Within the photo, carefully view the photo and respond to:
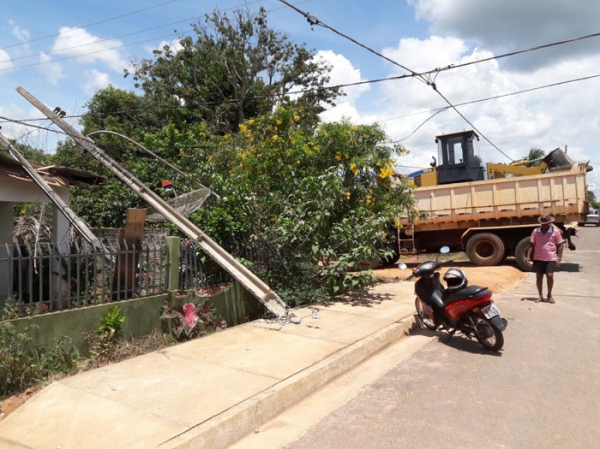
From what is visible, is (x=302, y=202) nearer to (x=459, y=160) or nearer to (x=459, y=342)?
(x=459, y=342)

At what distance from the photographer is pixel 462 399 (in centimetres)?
445

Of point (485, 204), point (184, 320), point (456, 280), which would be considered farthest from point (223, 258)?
point (485, 204)

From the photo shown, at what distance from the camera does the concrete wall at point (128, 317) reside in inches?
208

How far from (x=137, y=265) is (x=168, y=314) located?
81 cm

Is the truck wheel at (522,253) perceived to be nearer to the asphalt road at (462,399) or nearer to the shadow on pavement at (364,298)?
the shadow on pavement at (364,298)

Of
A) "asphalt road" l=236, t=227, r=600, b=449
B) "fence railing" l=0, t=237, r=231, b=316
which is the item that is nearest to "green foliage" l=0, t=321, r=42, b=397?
"fence railing" l=0, t=237, r=231, b=316

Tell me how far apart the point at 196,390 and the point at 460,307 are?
349 cm

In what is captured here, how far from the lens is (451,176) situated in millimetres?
15867

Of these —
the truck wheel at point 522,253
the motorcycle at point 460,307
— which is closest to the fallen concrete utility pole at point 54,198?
the motorcycle at point 460,307

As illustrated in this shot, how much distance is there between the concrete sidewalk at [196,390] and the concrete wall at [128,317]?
0.74m

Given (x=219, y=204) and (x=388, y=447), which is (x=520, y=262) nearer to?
(x=219, y=204)

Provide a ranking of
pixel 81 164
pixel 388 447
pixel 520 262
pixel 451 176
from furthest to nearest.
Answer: pixel 81 164
pixel 451 176
pixel 520 262
pixel 388 447

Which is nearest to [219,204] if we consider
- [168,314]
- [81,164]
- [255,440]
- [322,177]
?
[322,177]

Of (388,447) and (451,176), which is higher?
(451,176)
